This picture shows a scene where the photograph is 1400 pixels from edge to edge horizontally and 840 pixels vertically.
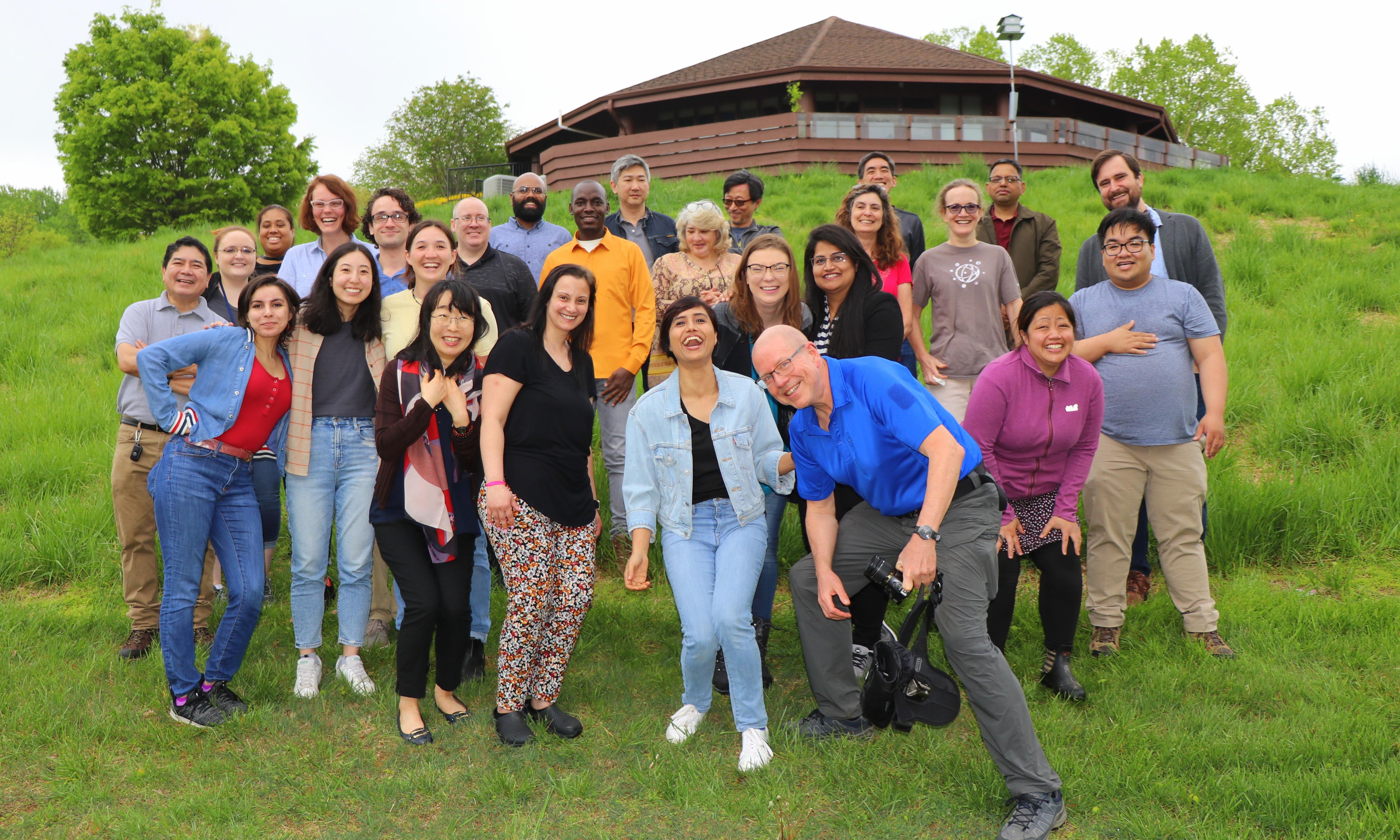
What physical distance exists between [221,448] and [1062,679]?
14.3 ft

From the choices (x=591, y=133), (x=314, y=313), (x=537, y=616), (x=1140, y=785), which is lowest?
(x=1140, y=785)

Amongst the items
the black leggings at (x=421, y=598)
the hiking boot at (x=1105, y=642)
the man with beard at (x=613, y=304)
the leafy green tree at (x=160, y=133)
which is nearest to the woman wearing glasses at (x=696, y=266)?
the man with beard at (x=613, y=304)

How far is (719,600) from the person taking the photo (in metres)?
3.99

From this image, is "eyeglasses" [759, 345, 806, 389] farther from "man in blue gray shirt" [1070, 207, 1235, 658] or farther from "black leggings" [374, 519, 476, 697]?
"man in blue gray shirt" [1070, 207, 1235, 658]

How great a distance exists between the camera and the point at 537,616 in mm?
4137

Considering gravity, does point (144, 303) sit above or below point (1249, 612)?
above

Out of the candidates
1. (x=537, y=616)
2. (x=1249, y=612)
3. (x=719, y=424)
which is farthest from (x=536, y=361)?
(x=1249, y=612)

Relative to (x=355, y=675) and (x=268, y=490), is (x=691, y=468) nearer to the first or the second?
(x=355, y=675)

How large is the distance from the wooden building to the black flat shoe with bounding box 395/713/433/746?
1938cm

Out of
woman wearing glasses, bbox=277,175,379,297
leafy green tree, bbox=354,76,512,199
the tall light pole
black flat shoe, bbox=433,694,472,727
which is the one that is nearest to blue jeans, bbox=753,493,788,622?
black flat shoe, bbox=433,694,472,727

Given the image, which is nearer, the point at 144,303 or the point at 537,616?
the point at 537,616

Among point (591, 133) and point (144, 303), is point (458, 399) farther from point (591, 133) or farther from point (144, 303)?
point (591, 133)

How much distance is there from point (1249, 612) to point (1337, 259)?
7.79m

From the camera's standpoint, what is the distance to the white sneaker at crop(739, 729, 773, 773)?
12.6 feet
